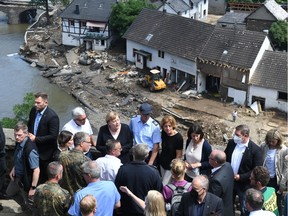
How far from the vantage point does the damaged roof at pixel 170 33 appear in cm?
3481

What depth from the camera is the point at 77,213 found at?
645 centimetres

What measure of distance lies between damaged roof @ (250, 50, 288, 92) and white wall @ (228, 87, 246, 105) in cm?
102

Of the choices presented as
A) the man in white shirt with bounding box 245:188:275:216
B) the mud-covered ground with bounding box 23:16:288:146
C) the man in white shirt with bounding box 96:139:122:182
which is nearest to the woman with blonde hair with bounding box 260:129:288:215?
the man in white shirt with bounding box 245:188:275:216

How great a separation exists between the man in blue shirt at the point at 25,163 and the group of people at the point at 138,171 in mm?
15

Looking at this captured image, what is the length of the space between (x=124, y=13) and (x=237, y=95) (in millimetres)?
14154

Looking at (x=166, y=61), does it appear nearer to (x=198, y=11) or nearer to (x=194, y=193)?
(x=198, y=11)

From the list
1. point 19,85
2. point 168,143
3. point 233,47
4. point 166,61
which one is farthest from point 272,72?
point 168,143

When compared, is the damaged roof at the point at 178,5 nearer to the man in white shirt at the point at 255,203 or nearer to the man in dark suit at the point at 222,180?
the man in dark suit at the point at 222,180

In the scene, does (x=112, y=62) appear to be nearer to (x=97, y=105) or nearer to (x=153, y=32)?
(x=153, y=32)

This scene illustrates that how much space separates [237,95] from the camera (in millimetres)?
32031

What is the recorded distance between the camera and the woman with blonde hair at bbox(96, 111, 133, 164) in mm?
8211

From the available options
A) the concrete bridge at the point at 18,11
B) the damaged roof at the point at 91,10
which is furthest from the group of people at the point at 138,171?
the concrete bridge at the point at 18,11

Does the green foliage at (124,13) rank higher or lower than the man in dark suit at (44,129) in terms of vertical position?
lower

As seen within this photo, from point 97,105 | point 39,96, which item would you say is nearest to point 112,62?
point 97,105
